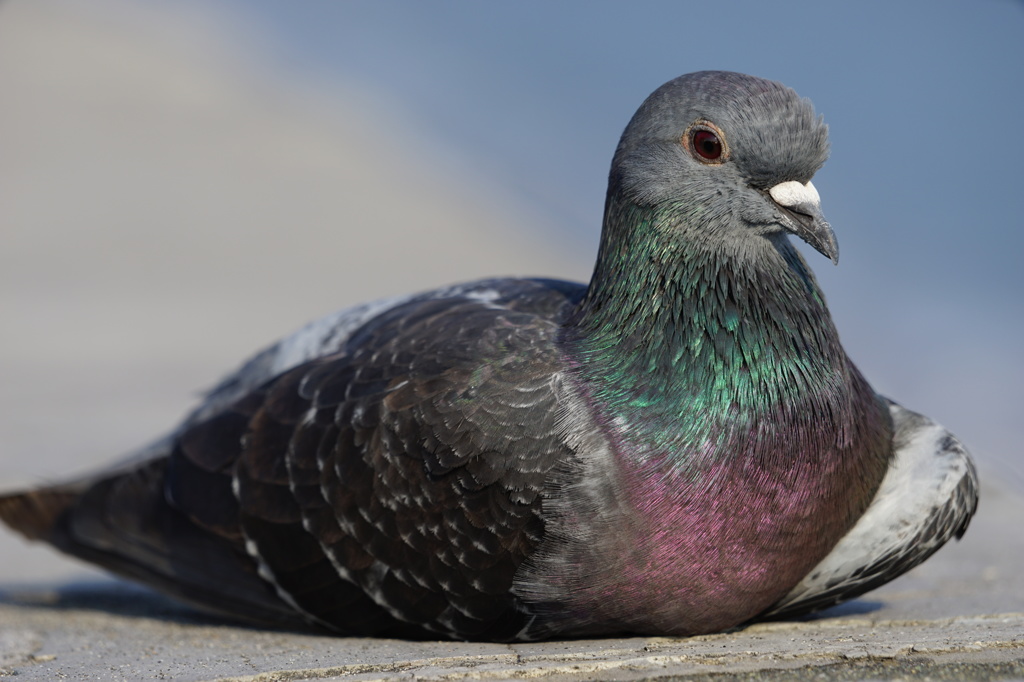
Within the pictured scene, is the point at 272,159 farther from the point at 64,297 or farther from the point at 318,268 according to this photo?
the point at 64,297

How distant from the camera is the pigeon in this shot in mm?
4883

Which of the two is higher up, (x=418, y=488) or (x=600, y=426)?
(x=600, y=426)

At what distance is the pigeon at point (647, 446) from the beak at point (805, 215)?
0.01m

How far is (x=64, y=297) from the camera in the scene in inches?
649

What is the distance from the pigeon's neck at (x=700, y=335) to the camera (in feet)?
16.4

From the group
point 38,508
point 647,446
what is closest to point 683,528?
point 647,446

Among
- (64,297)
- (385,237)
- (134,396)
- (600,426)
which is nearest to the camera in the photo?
(600,426)

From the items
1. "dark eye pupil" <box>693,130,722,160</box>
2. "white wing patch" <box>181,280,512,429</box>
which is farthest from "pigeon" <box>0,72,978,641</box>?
"white wing patch" <box>181,280,512,429</box>

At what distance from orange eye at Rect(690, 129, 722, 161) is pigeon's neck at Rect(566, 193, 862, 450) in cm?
28

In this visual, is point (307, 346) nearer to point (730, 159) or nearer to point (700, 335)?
point (700, 335)

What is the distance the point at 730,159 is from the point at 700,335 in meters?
0.76

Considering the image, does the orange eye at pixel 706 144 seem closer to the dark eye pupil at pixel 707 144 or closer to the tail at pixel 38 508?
the dark eye pupil at pixel 707 144

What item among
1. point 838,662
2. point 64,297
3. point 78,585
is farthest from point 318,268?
point 838,662

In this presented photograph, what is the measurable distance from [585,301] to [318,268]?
1377cm
